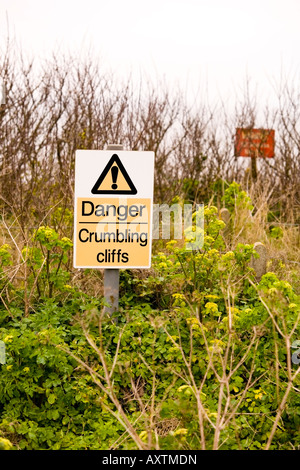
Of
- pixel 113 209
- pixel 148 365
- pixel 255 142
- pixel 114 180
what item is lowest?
pixel 148 365

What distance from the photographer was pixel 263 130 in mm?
10312

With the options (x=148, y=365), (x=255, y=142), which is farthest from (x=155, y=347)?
(x=255, y=142)

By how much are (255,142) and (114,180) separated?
667 centimetres

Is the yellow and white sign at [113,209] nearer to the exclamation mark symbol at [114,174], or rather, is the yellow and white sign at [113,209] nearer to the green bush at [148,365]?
the exclamation mark symbol at [114,174]

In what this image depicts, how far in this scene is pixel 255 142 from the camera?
10297 mm

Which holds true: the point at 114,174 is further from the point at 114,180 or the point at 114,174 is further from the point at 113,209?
the point at 113,209

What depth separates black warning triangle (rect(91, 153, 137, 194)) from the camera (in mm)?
4078

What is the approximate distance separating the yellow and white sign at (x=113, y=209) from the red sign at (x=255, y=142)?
633 centimetres

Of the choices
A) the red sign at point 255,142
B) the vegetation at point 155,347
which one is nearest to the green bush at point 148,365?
the vegetation at point 155,347

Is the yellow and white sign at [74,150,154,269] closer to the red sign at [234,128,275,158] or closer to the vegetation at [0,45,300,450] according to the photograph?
the vegetation at [0,45,300,450]

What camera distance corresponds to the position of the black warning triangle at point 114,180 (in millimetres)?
4078
